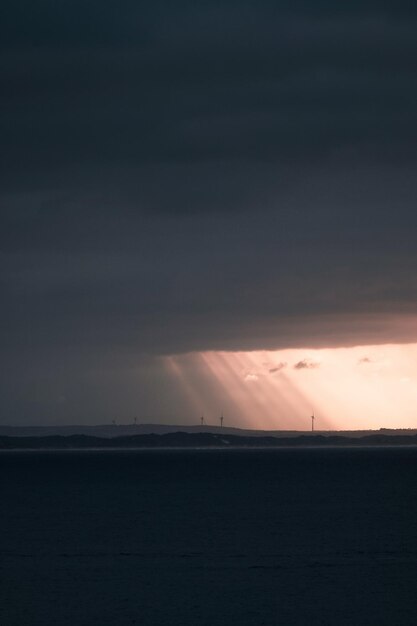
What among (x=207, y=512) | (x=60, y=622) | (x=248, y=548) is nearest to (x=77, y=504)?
(x=207, y=512)

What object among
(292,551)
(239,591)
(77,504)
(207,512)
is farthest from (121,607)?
(77,504)

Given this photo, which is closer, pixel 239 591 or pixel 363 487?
pixel 239 591

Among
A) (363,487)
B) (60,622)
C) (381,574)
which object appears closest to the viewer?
(60,622)

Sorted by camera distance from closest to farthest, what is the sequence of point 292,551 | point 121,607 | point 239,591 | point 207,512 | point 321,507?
1. point 121,607
2. point 239,591
3. point 292,551
4. point 207,512
5. point 321,507

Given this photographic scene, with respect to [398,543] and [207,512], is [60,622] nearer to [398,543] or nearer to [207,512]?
[398,543]

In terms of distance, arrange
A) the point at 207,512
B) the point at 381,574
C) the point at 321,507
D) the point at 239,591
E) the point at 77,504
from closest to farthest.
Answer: the point at 239,591 → the point at 381,574 → the point at 207,512 → the point at 321,507 → the point at 77,504

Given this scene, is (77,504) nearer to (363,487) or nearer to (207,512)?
(207,512)
